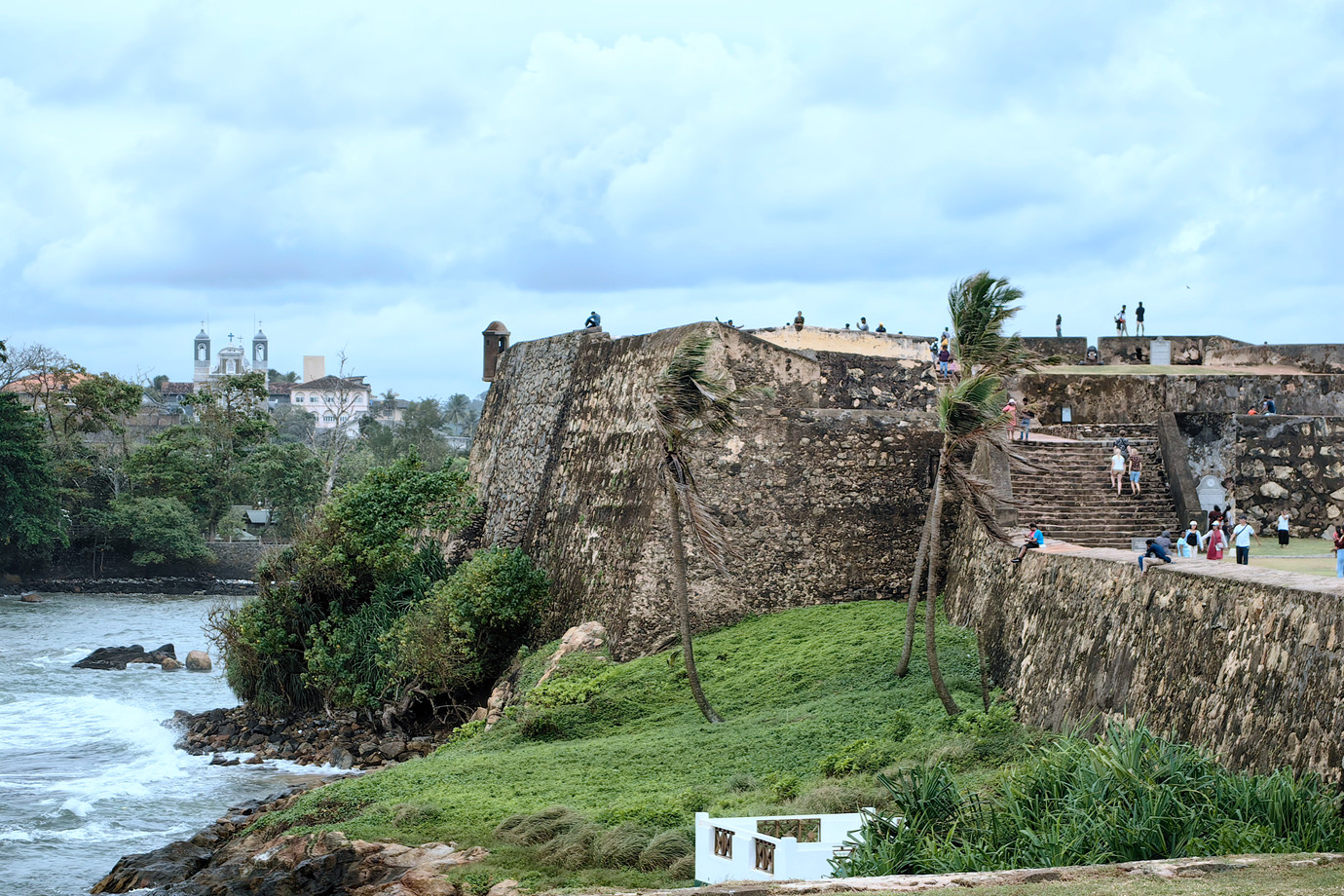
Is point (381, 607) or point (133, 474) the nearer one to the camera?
point (381, 607)

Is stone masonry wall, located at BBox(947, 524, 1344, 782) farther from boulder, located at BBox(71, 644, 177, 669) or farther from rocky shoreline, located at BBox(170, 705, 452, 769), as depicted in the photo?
boulder, located at BBox(71, 644, 177, 669)

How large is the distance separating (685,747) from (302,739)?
954cm

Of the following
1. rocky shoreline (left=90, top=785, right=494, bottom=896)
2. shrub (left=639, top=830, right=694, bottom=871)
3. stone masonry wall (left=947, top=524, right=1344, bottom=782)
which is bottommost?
rocky shoreline (left=90, top=785, right=494, bottom=896)

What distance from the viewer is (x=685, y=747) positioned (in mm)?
13211

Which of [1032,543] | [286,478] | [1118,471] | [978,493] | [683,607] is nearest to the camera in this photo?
[978,493]

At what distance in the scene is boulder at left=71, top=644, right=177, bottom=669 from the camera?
31.3 m

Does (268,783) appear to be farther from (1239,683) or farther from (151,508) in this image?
(151,508)

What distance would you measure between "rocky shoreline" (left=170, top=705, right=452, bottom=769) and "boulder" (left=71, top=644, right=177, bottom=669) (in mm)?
9032

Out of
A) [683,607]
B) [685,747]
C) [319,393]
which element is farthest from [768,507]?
[319,393]

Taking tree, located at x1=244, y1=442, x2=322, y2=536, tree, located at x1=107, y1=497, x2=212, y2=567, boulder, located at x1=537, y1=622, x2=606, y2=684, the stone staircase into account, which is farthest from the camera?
tree, located at x1=244, y1=442, x2=322, y2=536

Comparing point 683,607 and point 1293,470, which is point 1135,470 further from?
point 683,607

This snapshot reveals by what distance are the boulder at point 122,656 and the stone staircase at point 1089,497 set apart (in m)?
23.2

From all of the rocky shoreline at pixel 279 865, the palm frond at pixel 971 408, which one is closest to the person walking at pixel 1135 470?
the palm frond at pixel 971 408

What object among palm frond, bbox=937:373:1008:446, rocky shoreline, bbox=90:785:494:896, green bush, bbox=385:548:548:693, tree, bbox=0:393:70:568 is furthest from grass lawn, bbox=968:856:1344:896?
tree, bbox=0:393:70:568
